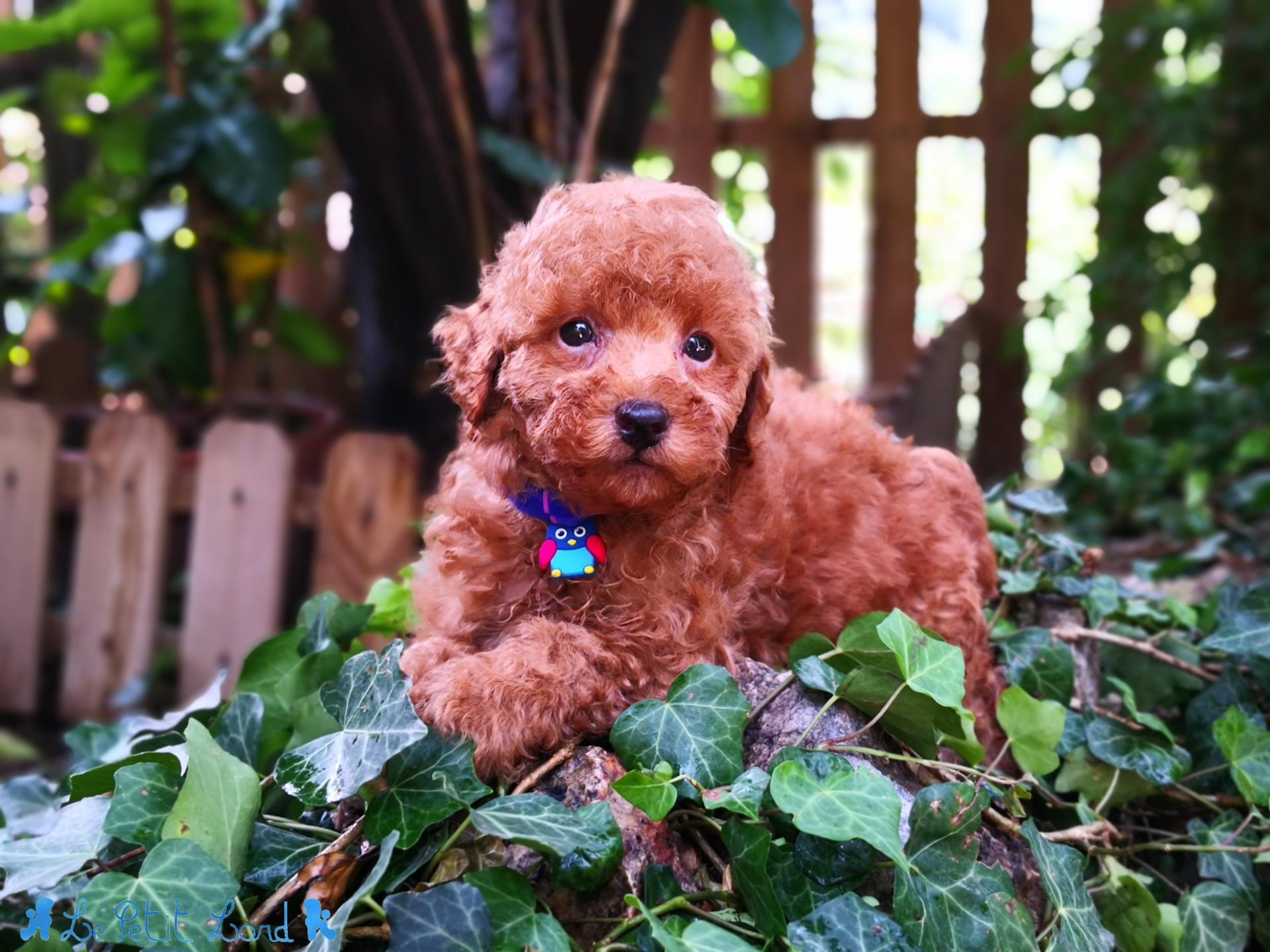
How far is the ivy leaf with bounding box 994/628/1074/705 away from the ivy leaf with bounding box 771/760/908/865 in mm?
661

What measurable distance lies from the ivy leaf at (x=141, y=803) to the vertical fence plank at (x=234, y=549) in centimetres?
266

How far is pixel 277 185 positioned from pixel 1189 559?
3290 mm

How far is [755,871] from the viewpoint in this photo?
138cm

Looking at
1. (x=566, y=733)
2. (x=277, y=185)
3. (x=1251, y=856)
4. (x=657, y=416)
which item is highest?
(x=277, y=185)

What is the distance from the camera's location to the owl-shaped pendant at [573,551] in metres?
1.57

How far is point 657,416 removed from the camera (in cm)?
139

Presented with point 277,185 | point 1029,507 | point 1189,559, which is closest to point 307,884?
point 1029,507

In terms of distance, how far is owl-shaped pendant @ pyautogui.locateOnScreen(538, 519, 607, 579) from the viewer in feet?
5.14

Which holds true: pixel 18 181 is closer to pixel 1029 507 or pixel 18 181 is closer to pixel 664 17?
pixel 664 17

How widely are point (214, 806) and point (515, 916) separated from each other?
0.45 metres

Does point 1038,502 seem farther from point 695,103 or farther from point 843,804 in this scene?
point 695,103

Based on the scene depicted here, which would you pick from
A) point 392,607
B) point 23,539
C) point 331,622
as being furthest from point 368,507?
point 331,622

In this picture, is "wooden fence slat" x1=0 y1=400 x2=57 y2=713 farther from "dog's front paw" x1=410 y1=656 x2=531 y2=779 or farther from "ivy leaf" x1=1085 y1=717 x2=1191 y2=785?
"ivy leaf" x1=1085 y1=717 x2=1191 y2=785

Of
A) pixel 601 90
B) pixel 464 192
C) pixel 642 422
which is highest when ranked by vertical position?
pixel 601 90
